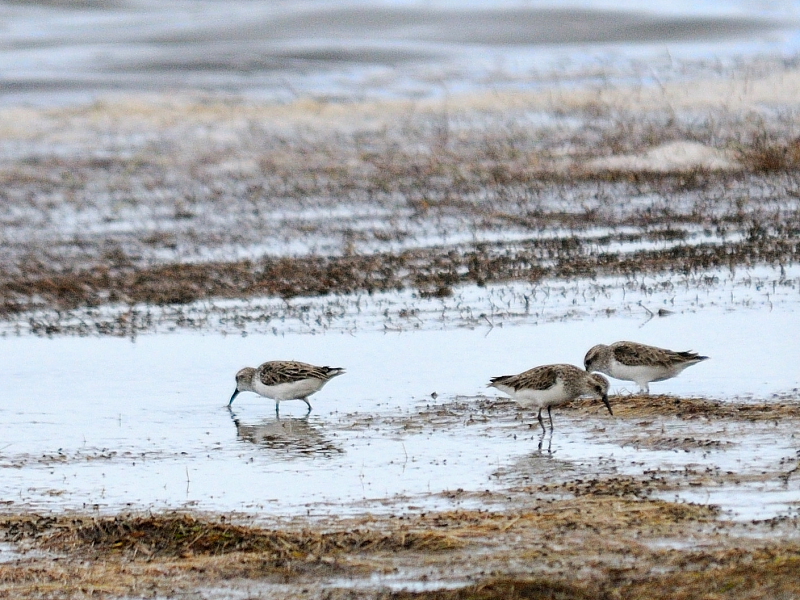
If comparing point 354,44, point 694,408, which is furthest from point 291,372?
point 354,44

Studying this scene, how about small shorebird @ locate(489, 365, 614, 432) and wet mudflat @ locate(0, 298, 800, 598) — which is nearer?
wet mudflat @ locate(0, 298, 800, 598)

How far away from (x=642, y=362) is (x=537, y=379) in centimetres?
129

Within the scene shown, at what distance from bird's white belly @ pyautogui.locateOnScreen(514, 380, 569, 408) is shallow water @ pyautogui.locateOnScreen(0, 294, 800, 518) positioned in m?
0.22

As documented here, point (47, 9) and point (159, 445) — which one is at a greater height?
point (47, 9)

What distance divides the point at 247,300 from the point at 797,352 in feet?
20.7

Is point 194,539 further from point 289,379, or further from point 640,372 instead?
point 640,372

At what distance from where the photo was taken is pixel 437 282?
1616cm

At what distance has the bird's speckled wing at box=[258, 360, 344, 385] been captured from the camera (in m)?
11.1

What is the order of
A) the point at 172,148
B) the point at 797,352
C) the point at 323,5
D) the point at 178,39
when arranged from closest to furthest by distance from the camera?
the point at 797,352 → the point at 172,148 → the point at 178,39 → the point at 323,5

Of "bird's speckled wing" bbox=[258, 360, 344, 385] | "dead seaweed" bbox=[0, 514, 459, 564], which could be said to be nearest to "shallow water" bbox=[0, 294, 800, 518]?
"bird's speckled wing" bbox=[258, 360, 344, 385]

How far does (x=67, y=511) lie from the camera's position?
8.59 m

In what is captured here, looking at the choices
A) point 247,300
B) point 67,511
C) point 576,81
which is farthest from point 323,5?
point 67,511

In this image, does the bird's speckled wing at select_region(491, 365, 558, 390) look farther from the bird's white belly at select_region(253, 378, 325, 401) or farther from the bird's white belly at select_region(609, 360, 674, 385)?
the bird's white belly at select_region(253, 378, 325, 401)

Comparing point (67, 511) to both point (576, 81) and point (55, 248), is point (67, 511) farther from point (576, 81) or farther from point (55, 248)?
point (576, 81)
